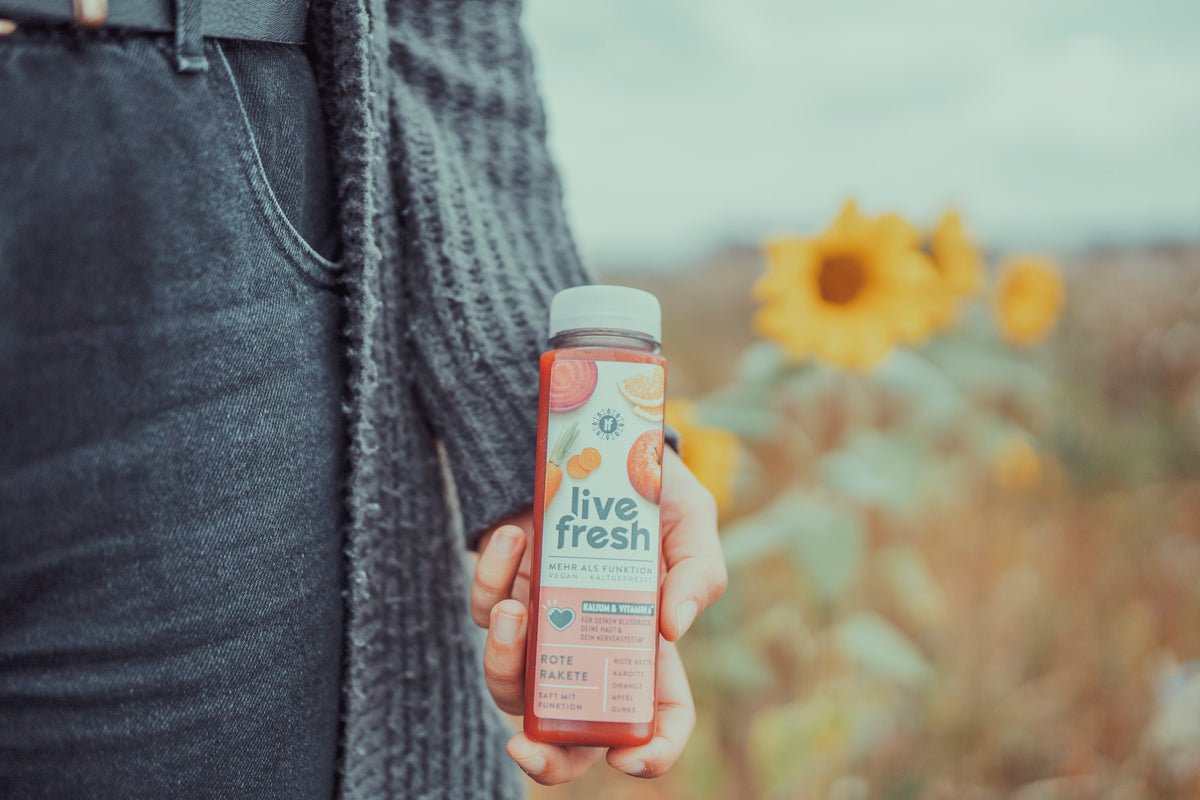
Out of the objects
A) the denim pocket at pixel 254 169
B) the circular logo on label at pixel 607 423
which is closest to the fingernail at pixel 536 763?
the circular logo on label at pixel 607 423

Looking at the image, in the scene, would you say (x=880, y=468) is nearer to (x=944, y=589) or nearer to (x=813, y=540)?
(x=813, y=540)

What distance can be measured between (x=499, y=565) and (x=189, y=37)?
1.20 feet

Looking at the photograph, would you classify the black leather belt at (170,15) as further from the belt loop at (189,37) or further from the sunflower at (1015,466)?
the sunflower at (1015,466)

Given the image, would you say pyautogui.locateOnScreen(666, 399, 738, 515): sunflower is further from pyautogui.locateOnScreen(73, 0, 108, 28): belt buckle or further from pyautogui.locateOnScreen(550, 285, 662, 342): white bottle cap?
pyautogui.locateOnScreen(73, 0, 108, 28): belt buckle

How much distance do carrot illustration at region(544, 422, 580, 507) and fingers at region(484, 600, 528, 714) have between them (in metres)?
0.08

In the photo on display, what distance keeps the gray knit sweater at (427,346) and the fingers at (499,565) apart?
0.16 ft

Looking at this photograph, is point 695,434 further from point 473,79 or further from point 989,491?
point 989,491

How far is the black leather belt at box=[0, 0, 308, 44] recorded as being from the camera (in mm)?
370

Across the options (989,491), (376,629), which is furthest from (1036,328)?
(376,629)

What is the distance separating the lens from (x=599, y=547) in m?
0.55

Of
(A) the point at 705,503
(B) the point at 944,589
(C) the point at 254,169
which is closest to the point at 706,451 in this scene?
(A) the point at 705,503

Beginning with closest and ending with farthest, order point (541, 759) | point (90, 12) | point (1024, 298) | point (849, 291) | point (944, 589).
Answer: point (90, 12) < point (541, 759) < point (849, 291) < point (1024, 298) < point (944, 589)

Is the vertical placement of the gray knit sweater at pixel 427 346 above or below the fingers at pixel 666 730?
above

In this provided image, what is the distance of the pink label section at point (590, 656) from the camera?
21.5 inches
